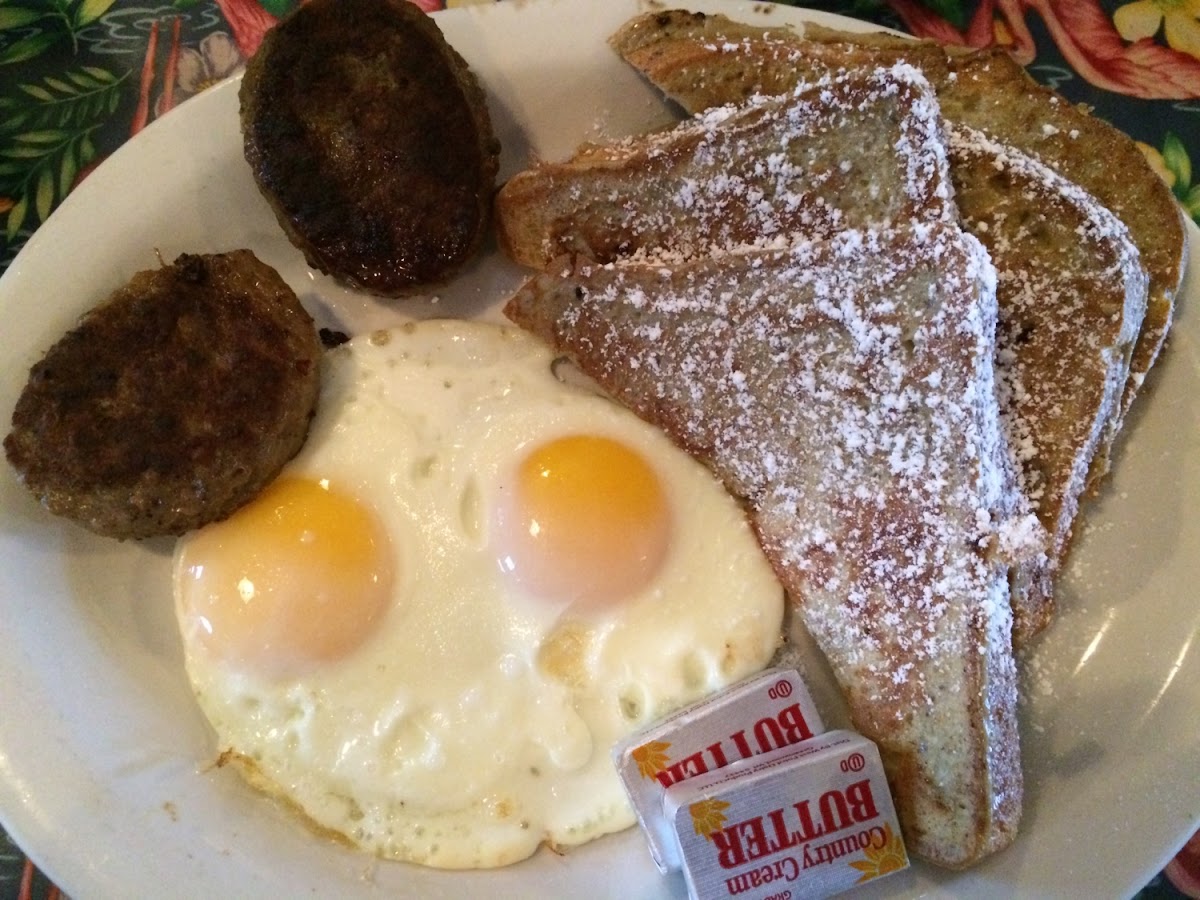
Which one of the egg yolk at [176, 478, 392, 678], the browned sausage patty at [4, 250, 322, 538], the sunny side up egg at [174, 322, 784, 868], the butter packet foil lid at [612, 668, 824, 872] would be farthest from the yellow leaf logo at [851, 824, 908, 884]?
the browned sausage patty at [4, 250, 322, 538]

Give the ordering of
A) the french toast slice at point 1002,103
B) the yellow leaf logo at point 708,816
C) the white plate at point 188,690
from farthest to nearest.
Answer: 1. the french toast slice at point 1002,103
2. the white plate at point 188,690
3. the yellow leaf logo at point 708,816

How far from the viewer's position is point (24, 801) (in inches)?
60.4

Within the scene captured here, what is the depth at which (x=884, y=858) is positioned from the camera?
153 cm

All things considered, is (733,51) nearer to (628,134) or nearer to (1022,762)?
(628,134)

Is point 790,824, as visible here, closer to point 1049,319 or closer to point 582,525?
point 582,525

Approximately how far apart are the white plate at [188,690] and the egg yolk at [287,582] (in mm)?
169

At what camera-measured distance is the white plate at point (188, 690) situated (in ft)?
5.16

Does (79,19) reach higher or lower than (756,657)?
higher

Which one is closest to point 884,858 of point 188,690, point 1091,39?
point 188,690

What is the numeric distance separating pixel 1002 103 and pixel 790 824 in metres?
1.47

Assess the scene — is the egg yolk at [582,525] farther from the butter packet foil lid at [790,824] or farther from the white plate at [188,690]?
the white plate at [188,690]

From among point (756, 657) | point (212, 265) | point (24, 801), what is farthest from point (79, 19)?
point (756, 657)

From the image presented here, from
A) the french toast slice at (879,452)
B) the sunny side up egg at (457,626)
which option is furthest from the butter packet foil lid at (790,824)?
the sunny side up egg at (457,626)

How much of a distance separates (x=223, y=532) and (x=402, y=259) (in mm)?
640
